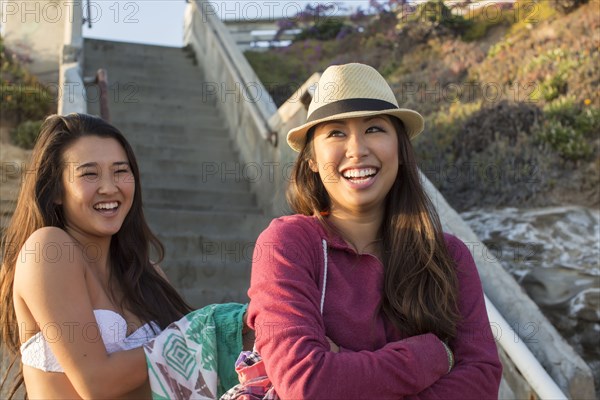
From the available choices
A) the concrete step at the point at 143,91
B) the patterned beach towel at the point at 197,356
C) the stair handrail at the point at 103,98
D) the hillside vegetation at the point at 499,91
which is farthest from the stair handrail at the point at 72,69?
the patterned beach towel at the point at 197,356

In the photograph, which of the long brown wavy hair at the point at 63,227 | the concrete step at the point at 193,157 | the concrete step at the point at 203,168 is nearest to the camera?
the long brown wavy hair at the point at 63,227

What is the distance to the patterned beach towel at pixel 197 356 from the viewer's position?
223cm

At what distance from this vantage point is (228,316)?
2.29 meters

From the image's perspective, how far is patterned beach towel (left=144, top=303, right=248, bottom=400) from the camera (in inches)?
87.7

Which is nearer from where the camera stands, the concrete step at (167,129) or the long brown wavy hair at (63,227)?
the long brown wavy hair at (63,227)

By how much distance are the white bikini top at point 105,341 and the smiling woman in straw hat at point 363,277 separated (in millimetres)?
609

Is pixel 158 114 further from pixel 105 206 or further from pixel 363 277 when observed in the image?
pixel 363 277

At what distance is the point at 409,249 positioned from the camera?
7.11ft

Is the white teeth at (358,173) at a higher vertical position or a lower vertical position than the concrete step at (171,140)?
higher

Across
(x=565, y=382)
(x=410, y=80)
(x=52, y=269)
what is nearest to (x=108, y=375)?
(x=52, y=269)

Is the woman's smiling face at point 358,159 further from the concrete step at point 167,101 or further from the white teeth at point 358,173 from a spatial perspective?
the concrete step at point 167,101

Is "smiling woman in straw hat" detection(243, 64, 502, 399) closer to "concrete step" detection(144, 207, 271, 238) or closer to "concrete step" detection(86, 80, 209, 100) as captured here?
"concrete step" detection(144, 207, 271, 238)

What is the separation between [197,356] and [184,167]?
4.84 meters

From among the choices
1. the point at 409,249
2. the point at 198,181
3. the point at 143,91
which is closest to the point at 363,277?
the point at 409,249
